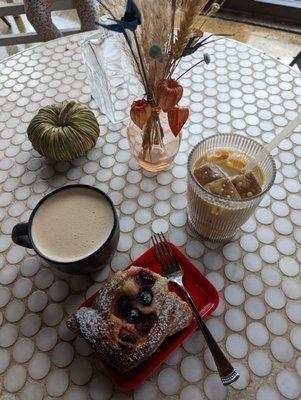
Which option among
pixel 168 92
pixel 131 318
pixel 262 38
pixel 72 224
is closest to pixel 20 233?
pixel 72 224


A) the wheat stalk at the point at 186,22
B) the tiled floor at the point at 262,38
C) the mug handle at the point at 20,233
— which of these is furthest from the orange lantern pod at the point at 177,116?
the tiled floor at the point at 262,38

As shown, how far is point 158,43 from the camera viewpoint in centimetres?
53

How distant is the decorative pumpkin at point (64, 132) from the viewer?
29.4 inches

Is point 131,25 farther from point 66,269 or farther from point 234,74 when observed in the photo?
point 234,74

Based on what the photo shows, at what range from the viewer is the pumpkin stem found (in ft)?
2.49

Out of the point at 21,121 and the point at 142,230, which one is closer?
the point at 142,230

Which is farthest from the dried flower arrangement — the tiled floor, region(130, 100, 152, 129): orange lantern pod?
the tiled floor

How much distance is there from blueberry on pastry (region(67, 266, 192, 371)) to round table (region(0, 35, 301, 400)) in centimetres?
6

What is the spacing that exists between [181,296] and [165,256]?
73mm

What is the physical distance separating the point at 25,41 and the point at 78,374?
145 cm

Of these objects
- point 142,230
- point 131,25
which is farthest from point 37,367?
point 131,25

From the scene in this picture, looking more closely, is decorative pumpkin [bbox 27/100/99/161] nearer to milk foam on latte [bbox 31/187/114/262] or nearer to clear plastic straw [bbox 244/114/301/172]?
milk foam on latte [bbox 31/187/114/262]

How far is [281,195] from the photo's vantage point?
73 centimetres

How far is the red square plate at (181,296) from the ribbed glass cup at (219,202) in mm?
74
